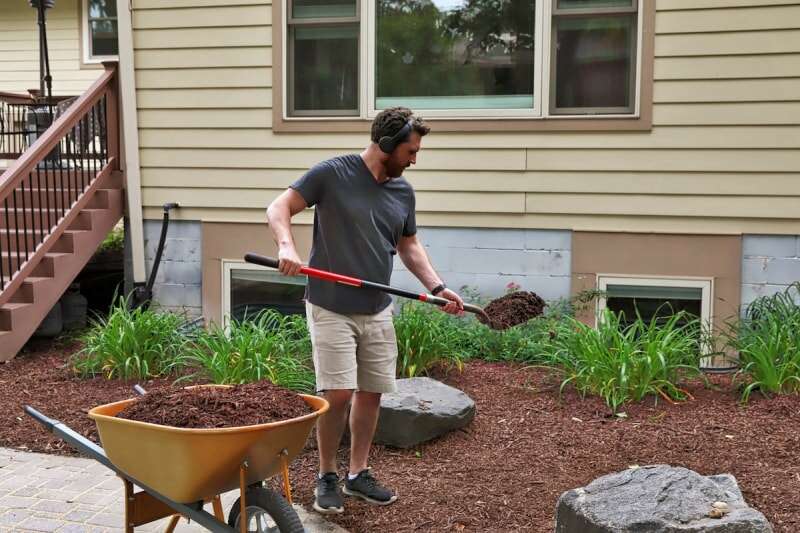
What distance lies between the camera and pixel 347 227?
378cm

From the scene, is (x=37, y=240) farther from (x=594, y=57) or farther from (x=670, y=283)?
(x=670, y=283)

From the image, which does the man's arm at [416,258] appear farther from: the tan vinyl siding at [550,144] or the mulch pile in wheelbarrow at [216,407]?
the tan vinyl siding at [550,144]

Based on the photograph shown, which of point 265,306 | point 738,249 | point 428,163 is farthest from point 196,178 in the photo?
A: point 738,249

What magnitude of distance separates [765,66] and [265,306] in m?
4.65

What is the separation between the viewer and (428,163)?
7.25 meters

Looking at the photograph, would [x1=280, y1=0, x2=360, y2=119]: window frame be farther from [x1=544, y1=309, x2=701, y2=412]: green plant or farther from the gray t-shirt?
the gray t-shirt

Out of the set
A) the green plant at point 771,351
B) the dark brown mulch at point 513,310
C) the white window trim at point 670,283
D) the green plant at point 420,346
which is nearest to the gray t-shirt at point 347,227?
the dark brown mulch at point 513,310

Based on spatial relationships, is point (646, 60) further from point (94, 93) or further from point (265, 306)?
point (94, 93)

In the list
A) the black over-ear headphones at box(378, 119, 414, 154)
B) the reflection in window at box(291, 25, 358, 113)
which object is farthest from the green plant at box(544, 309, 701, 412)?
the reflection in window at box(291, 25, 358, 113)

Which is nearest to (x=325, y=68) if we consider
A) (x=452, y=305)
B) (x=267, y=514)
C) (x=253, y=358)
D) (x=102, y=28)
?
(x=253, y=358)

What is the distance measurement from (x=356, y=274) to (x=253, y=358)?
1.98 meters

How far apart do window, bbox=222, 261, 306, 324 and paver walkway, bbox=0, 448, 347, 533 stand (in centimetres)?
316

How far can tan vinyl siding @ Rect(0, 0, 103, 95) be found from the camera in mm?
13461

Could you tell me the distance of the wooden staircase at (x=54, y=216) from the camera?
273 inches
